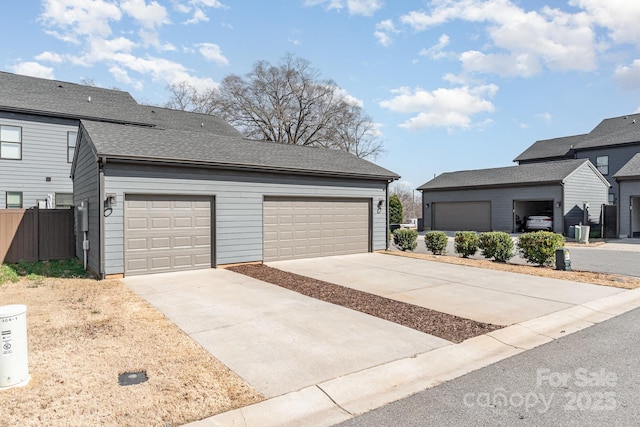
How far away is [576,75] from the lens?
1616 cm

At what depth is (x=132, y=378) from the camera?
3.86 m

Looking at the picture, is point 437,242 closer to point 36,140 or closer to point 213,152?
point 213,152

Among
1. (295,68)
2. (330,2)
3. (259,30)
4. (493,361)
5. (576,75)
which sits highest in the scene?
(295,68)

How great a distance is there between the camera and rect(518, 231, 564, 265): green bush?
37.5ft

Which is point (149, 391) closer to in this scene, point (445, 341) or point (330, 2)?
point (445, 341)

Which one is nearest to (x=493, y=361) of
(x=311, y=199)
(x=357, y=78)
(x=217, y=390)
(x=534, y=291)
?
(x=217, y=390)

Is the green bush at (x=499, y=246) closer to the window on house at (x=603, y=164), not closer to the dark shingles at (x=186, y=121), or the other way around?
the dark shingles at (x=186, y=121)

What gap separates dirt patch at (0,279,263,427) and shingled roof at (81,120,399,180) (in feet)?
15.7

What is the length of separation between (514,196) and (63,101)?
26.3 metres

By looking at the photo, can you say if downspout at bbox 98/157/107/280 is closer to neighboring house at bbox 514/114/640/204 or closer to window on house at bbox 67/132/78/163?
window on house at bbox 67/132/78/163

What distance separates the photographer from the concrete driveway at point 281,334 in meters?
4.14

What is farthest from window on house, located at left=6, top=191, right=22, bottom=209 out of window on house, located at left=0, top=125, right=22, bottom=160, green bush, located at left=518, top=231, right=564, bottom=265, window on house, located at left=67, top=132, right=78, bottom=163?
green bush, located at left=518, top=231, right=564, bottom=265

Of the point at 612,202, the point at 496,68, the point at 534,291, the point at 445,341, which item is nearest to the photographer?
the point at 445,341

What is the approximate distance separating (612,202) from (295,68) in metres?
28.3
